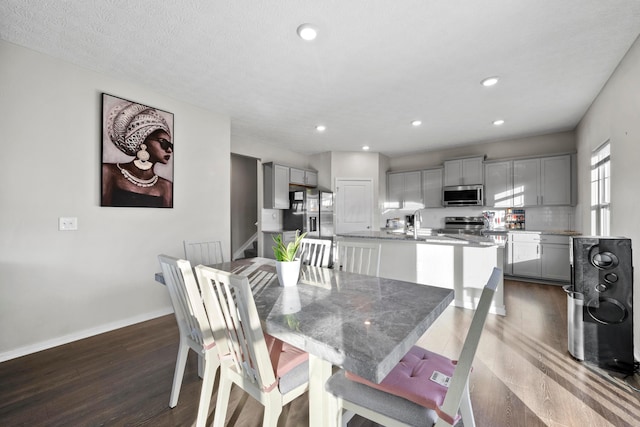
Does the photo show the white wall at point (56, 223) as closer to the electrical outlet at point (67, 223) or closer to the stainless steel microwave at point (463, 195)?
the electrical outlet at point (67, 223)

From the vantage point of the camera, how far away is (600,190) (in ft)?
11.3

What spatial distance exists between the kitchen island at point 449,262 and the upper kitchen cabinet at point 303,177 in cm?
226

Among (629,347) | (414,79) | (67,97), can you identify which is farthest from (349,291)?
(67,97)

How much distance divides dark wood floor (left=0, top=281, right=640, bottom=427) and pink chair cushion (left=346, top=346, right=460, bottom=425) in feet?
2.07

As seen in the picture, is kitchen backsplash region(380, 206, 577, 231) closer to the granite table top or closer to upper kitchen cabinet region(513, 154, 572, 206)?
upper kitchen cabinet region(513, 154, 572, 206)

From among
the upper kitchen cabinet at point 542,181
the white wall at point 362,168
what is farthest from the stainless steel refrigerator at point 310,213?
the upper kitchen cabinet at point 542,181

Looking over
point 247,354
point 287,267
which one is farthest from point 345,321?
point 287,267

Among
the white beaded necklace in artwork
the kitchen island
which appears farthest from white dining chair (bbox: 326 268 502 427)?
the white beaded necklace in artwork

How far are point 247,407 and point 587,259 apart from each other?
2.65 m

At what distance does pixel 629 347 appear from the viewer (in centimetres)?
199

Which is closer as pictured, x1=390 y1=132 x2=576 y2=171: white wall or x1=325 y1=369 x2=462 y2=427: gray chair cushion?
x1=325 y1=369 x2=462 y2=427: gray chair cushion

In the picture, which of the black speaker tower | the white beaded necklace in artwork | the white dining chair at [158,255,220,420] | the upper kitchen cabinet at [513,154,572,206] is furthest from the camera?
the upper kitchen cabinet at [513,154,572,206]

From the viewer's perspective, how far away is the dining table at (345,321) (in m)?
0.88

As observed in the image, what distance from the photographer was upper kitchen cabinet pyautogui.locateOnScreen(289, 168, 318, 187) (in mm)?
Result: 5508
